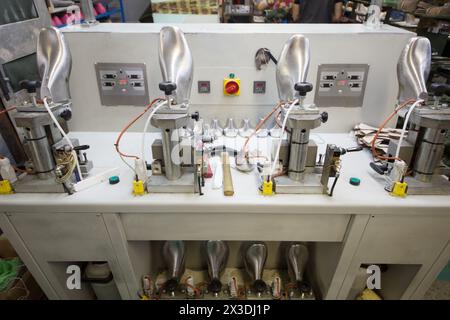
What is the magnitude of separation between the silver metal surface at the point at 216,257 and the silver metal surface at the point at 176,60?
0.77m

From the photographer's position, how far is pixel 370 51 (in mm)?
1140

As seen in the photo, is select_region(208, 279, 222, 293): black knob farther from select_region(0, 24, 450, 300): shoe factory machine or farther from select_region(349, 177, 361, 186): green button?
select_region(349, 177, 361, 186): green button

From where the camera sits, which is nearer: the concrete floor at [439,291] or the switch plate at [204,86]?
the switch plate at [204,86]

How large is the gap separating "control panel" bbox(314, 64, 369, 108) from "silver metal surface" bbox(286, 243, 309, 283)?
2.27 feet

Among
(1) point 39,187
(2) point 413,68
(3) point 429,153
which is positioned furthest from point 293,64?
(1) point 39,187

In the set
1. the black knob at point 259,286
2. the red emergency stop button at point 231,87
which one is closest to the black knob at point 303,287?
the black knob at point 259,286

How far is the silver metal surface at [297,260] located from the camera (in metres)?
1.32

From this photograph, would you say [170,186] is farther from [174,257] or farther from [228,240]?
[174,257]

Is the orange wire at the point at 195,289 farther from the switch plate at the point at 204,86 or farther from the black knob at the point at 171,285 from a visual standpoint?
the switch plate at the point at 204,86

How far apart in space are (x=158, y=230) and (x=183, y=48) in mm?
646

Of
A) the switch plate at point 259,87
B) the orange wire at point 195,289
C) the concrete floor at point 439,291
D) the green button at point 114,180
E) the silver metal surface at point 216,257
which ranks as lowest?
the concrete floor at point 439,291

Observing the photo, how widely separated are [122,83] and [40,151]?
484 mm
